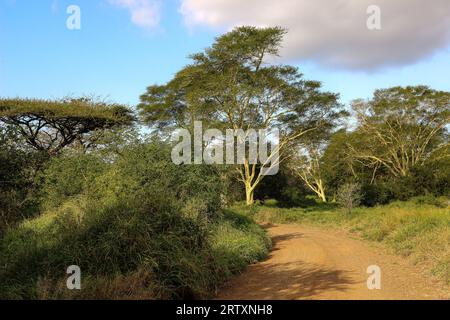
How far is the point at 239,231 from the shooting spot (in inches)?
459

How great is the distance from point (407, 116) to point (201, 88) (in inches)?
621

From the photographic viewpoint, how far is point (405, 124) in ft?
98.3

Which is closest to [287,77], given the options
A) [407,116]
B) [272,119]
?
[272,119]

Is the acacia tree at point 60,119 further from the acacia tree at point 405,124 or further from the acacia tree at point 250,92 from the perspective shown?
the acacia tree at point 405,124

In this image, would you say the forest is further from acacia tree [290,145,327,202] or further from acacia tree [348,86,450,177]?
acacia tree [290,145,327,202]

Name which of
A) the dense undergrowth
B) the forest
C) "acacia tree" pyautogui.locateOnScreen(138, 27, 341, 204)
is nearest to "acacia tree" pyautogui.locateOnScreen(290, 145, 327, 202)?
the forest

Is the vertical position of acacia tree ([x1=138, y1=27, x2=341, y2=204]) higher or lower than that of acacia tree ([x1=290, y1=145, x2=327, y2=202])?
higher

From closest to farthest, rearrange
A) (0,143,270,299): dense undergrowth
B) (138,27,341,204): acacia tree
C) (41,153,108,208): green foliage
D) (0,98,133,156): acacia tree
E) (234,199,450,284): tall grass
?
(0,143,270,299): dense undergrowth → (234,199,450,284): tall grass → (41,153,108,208): green foliage → (0,98,133,156): acacia tree → (138,27,341,204): acacia tree

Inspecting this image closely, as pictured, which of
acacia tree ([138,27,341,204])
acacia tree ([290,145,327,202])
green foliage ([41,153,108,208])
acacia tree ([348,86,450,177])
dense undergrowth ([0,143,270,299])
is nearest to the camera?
dense undergrowth ([0,143,270,299])

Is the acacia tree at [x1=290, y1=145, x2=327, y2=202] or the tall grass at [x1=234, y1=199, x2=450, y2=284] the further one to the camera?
the acacia tree at [x1=290, y1=145, x2=327, y2=202]

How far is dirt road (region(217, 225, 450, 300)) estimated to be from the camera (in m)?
6.86

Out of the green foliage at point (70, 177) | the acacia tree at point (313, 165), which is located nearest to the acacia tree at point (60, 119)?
the green foliage at point (70, 177)

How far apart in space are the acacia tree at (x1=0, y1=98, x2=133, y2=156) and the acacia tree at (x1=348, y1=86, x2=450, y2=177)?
18183 millimetres

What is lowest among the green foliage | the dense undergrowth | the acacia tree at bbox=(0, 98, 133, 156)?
the dense undergrowth
